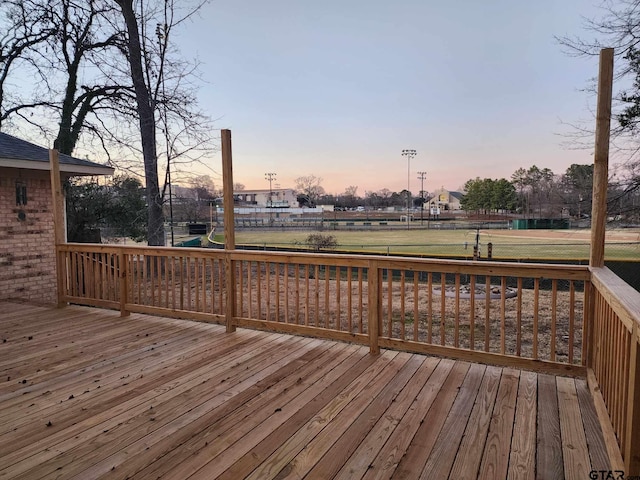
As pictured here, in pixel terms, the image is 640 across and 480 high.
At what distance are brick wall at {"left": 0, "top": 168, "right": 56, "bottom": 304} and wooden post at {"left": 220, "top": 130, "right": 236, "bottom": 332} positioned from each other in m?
3.89

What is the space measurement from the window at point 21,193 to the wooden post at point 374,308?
5691 mm

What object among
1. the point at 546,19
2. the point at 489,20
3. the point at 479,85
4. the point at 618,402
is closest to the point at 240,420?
the point at 618,402

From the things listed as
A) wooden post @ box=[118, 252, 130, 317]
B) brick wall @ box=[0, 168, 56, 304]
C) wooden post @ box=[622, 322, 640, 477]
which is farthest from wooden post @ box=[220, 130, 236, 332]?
brick wall @ box=[0, 168, 56, 304]

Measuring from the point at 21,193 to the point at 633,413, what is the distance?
7480 mm

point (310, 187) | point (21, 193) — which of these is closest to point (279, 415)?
point (21, 193)

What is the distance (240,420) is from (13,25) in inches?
482

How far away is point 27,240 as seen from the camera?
6117mm

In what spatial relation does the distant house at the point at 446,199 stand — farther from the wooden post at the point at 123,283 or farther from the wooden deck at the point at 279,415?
the wooden deck at the point at 279,415

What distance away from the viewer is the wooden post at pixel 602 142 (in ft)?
8.64

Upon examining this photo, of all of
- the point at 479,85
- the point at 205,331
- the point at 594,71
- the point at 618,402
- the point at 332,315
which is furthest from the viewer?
the point at 479,85

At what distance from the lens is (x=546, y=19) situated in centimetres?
A: 819

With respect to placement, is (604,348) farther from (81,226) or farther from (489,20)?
(81,226)

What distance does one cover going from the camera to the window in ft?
19.7

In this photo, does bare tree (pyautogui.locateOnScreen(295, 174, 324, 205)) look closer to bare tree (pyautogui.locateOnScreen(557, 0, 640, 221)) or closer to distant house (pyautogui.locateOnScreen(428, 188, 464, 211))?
bare tree (pyautogui.locateOnScreen(557, 0, 640, 221))
